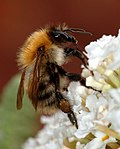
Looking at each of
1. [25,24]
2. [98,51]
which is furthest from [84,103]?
[25,24]

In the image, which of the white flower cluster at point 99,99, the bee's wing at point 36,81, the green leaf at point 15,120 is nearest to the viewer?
the white flower cluster at point 99,99

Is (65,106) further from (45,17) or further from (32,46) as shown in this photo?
(45,17)

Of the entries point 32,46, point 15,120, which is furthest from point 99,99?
point 15,120

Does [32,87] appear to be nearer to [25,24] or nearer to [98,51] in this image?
[98,51]

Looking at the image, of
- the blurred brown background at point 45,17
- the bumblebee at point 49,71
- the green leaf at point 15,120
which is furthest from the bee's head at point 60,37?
the blurred brown background at point 45,17

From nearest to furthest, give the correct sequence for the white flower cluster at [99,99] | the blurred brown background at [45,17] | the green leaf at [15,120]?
1. the white flower cluster at [99,99]
2. the green leaf at [15,120]
3. the blurred brown background at [45,17]

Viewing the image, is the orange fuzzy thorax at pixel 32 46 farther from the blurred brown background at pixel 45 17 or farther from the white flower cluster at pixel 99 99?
the blurred brown background at pixel 45 17
